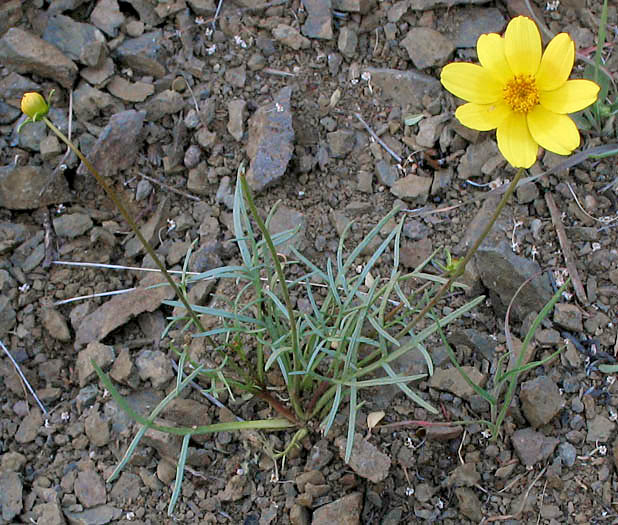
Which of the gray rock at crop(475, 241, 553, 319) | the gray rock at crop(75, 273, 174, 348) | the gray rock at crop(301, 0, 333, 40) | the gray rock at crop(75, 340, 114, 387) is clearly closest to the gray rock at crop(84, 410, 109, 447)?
the gray rock at crop(75, 340, 114, 387)

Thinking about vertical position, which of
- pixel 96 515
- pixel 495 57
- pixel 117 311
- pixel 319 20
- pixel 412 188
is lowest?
pixel 96 515

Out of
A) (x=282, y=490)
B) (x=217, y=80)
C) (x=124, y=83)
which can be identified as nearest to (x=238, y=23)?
(x=217, y=80)

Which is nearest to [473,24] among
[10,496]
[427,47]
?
[427,47]

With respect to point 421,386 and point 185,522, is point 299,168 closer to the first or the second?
point 421,386

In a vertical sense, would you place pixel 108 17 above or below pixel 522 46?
below

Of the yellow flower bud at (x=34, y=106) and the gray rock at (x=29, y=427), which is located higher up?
the yellow flower bud at (x=34, y=106)

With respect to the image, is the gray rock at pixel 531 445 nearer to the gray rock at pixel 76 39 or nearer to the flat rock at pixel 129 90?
the flat rock at pixel 129 90

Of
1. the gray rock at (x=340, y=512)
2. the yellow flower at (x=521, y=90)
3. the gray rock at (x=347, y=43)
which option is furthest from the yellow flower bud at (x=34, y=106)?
the gray rock at (x=347, y=43)

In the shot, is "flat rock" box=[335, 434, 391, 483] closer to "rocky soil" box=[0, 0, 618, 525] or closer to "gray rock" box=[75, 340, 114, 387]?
"rocky soil" box=[0, 0, 618, 525]

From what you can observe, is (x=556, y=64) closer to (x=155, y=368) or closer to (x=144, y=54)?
(x=155, y=368)
